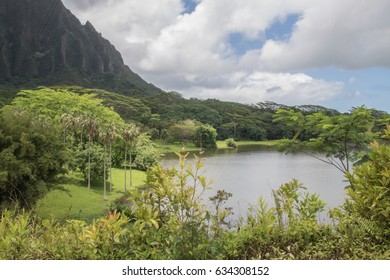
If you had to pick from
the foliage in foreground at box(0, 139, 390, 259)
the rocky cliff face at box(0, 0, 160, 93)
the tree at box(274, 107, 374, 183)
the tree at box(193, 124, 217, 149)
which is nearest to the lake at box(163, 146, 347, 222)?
the tree at box(274, 107, 374, 183)

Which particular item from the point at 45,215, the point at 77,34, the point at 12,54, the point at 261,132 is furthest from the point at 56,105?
the point at 77,34

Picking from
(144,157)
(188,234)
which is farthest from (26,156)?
(144,157)

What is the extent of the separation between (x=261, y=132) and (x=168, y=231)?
8597cm

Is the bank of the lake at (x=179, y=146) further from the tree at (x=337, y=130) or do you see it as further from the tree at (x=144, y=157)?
the tree at (x=337, y=130)

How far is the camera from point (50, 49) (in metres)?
144

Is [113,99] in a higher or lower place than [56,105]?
higher

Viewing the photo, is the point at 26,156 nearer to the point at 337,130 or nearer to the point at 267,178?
the point at 337,130

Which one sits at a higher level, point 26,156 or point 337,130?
point 337,130

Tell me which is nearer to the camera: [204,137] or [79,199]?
[79,199]

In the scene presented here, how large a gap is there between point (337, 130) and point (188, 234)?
862 centimetres

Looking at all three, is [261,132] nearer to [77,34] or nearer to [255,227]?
[255,227]

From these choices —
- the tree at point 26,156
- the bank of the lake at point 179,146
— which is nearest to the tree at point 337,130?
the tree at point 26,156

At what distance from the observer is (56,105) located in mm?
40500

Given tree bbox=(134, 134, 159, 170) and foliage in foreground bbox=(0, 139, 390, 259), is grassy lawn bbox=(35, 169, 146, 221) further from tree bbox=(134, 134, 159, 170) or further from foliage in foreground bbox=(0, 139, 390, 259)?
foliage in foreground bbox=(0, 139, 390, 259)
